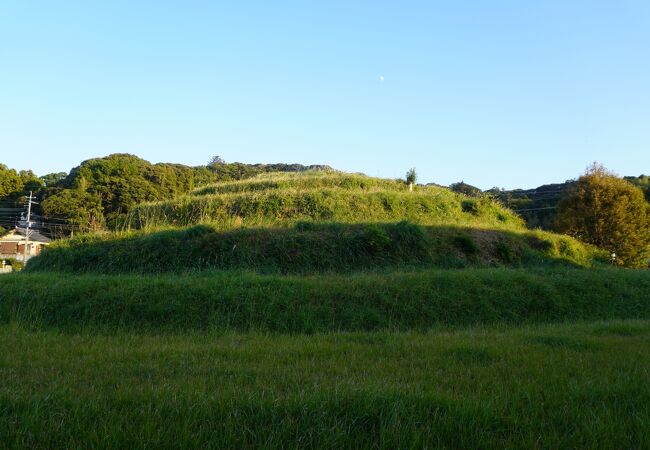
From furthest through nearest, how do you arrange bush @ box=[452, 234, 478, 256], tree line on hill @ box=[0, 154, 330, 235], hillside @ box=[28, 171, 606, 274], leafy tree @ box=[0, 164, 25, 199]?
leafy tree @ box=[0, 164, 25, 199] < tree line on hill @ box=[0, 154, 330, 235] < bush @ box=[452, 234, 478, 256] < hillside @ box=[28, 171, 606, 274]

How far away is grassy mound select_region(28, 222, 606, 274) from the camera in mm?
10570

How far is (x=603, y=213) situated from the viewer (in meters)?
20.7

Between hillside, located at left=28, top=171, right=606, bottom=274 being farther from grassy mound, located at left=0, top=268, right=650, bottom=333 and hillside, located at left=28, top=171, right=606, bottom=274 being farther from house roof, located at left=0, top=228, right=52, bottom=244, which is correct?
house roof, located at left=0, top=228, right=52, bottom=244

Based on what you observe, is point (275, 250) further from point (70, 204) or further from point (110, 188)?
point (70, 204)

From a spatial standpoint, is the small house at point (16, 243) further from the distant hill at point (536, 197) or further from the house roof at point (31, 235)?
the distant hill at point (536, 197)

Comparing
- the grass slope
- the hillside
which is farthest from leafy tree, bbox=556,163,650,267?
the grass slope

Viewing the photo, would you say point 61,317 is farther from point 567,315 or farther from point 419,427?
point 567,315

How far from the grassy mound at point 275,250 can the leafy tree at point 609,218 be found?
9976 mm

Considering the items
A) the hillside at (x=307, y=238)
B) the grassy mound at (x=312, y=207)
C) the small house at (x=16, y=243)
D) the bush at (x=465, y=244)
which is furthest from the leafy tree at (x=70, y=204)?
the bush at (x=465, y=244)

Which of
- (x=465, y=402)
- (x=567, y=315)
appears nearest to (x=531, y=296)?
(x=567, y=315)

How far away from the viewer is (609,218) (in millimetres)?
20609

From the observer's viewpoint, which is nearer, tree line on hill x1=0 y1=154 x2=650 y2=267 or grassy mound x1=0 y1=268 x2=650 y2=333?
grassy mound x1=0 y1=268 x2=650 y2=333

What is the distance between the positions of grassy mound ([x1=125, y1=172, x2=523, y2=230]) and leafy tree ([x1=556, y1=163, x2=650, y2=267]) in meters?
4.67

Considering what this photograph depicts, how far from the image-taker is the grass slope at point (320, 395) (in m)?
2.90
